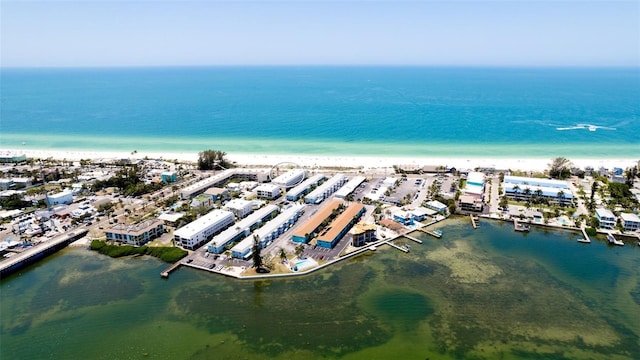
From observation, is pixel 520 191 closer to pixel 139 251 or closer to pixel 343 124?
pixel 139 251

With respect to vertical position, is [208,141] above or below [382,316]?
above

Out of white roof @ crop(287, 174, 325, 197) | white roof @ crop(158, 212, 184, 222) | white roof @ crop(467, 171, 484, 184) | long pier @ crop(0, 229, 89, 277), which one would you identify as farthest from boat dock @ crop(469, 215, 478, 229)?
long pier @ crop(0, 229, 89, 277)

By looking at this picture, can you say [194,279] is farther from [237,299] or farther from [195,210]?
[195,210]

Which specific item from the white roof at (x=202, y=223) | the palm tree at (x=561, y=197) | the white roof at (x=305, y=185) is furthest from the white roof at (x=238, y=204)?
the palm tree at (x=561, y=197)

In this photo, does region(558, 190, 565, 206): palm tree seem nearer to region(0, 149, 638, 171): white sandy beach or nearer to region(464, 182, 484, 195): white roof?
region(464, 182, 484, 195): white roof

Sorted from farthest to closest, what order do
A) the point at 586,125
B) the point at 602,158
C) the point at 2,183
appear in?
the point at 586,125
the point at 602,158
the point at 2,183

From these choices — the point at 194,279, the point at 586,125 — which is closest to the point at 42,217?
the point at 194,279

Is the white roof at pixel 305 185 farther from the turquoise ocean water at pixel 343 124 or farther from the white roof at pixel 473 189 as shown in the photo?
the white roof at pixel 473 189
